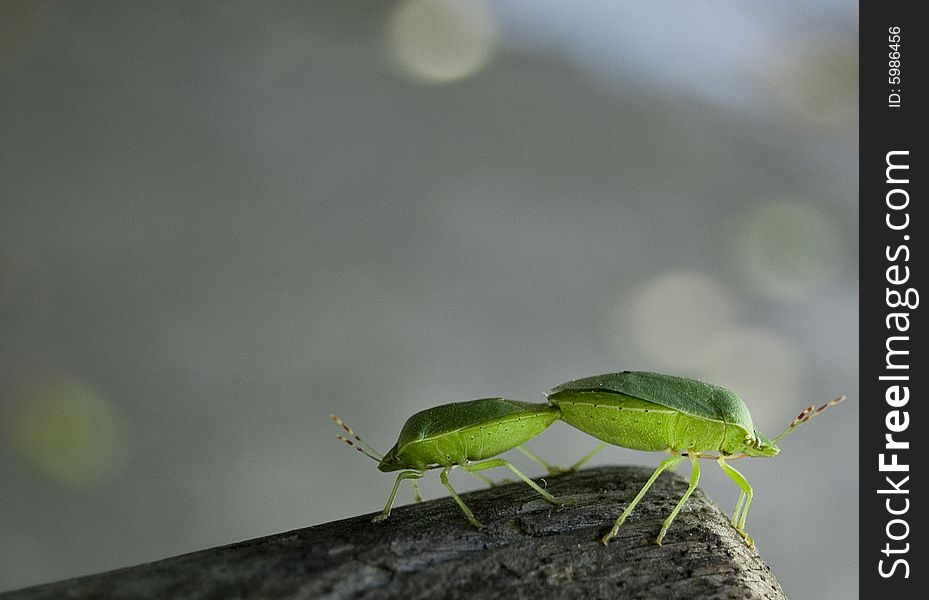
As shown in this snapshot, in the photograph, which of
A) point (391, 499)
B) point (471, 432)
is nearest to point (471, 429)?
point (471, 432)

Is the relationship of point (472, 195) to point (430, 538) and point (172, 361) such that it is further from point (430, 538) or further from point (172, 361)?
point (430, 538)

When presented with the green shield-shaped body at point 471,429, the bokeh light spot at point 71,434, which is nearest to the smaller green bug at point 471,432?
the green shield-shaped body at point 471,429

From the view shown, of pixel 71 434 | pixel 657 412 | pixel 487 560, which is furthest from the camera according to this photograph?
pixel 71 434

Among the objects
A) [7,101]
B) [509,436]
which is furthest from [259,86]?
[509,436]

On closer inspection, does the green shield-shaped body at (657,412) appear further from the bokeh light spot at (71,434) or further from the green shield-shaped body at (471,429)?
the bokeh light spot at (71,434)

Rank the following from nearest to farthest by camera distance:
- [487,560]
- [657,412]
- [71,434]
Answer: [487,560], [657,412], [71,434]

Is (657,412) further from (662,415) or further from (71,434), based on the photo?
(71,434)

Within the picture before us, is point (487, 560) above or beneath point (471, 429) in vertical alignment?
beneath
